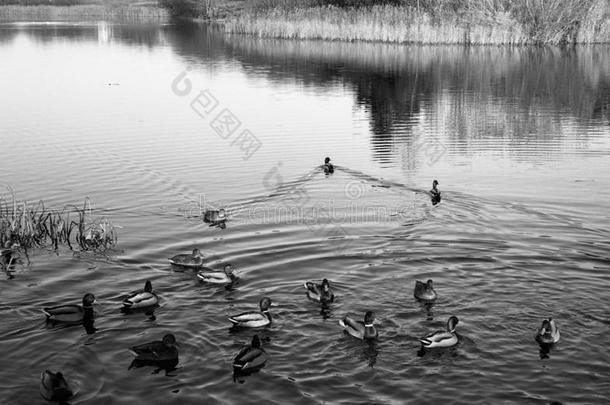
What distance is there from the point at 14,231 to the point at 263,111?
17874mm

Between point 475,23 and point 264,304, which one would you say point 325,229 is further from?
point 475,23

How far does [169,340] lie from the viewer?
36.2ft

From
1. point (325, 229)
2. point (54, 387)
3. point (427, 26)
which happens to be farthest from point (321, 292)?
point (427, 26)

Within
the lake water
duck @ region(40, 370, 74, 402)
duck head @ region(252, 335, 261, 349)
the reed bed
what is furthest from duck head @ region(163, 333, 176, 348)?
→ the reed bed

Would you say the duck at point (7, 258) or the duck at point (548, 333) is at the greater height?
the duck at point (7, 258)

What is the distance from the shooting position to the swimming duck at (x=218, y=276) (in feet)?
45.3

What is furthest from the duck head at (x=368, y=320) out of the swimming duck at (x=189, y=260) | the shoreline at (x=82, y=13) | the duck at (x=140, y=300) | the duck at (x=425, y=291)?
the shoreline at (x=82, y=13)

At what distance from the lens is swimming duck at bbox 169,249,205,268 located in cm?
1472

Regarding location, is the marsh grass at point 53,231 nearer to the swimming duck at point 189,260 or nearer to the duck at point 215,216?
the swimming duck at point 189,260

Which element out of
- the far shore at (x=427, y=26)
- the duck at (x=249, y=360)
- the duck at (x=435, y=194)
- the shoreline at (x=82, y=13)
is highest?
the shoreline at (x=82, y=13)

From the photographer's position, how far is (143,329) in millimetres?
12188

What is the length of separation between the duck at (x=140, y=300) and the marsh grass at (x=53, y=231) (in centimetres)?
354

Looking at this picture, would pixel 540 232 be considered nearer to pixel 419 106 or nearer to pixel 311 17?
pixel 419 106

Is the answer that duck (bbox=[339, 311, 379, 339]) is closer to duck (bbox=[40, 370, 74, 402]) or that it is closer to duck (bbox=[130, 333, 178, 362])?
duck (bbox=[130, 333, 178, 362])
